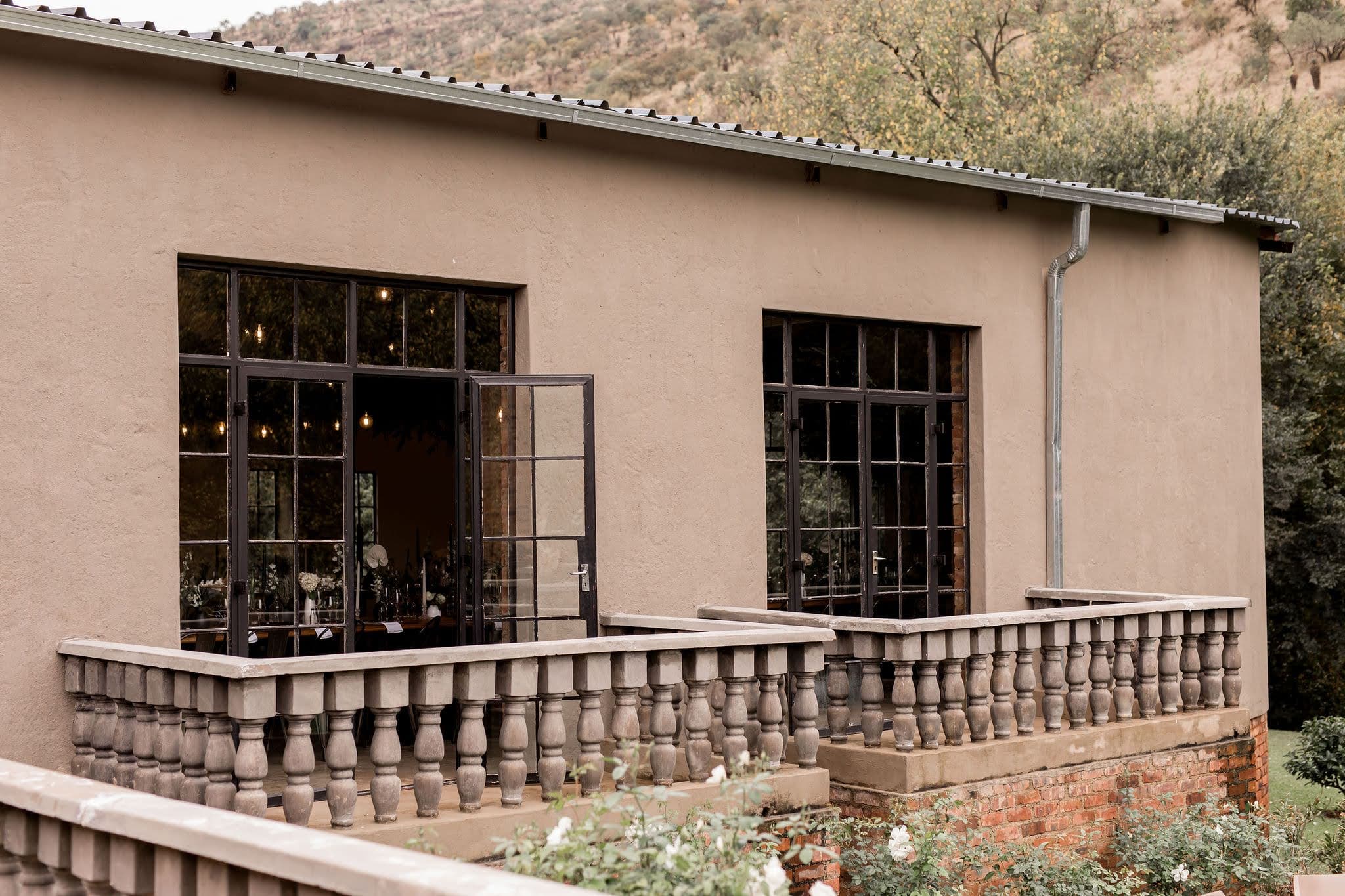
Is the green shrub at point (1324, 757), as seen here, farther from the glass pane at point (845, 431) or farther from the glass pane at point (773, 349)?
the glass pane at point (773, 349)

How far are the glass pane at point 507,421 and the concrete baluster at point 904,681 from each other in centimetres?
218

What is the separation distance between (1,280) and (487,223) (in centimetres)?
258

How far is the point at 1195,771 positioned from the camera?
28.7 feet

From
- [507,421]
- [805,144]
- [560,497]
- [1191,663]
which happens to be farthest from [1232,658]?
[507,421]

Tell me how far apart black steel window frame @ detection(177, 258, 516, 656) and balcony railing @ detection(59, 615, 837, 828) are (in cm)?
95

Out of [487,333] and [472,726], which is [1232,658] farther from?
[472,726]

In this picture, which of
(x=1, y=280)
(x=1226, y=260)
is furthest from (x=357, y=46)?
(x=1, y=280)

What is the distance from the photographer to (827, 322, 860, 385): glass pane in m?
9.64

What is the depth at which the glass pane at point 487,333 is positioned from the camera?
8062 mm

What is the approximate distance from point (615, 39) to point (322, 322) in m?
49.8

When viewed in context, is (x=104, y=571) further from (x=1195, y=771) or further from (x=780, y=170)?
(x=1195, y=771)

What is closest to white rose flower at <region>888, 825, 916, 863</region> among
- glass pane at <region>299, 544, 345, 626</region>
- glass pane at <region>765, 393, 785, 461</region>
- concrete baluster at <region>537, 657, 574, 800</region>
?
concrete baluster at <region>537, 657, 574, 800</region>

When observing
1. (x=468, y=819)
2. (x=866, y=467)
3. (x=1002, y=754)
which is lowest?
(x=1002, y=754)

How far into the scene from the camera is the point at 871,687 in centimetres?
728
